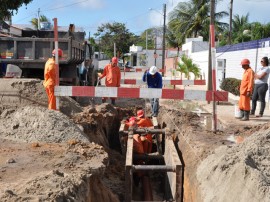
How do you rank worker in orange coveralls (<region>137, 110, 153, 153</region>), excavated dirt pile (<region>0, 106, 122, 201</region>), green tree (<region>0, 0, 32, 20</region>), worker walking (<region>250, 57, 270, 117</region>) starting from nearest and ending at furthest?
excavated dirt pile (<region>0, 106, 122, 201</region>) < worker in orange coveralls (<region>137, 110, 153, 153</region>) < worker walking (<region>250, 57, 270, 117</region>) < green tree (<region>0, 0, 32, 20</region>)

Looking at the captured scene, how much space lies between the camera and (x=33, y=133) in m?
6.52

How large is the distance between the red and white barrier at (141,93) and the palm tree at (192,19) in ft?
105

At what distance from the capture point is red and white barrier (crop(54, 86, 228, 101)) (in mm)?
7723

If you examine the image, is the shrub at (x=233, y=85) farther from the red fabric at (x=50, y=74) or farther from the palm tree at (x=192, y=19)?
the palm tree at (x=192, y=19)

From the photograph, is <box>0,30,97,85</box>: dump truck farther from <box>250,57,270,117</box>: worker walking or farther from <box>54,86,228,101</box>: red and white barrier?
<box>250,57,270,117</box>: worker walking

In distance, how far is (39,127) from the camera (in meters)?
6.55

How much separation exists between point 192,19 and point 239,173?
3867cm

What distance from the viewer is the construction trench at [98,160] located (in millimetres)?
4090

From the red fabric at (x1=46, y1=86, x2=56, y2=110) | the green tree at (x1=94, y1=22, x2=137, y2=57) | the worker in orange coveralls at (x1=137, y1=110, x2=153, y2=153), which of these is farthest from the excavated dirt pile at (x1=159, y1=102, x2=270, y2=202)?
the green tree at (x1=94, y1=22, x2=137, y2=57)

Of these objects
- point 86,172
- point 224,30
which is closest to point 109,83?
point 86,172

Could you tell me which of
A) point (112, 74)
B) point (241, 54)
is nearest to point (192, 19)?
point (241, 54)

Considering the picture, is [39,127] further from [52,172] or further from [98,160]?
[52,172]

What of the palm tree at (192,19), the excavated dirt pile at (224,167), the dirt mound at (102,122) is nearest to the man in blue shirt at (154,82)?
the dirt mound at (102,122)

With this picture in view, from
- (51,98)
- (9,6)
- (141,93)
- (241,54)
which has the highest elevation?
(9,6)
